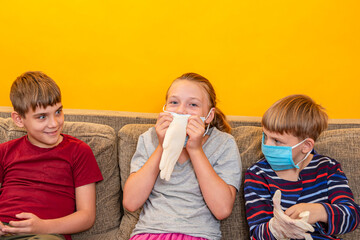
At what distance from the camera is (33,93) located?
175cm

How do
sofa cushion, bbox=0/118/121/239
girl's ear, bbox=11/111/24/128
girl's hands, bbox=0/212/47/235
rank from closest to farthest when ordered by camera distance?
girl's hands, bbox=0/212/47/235, girl's ear, bbox=11/111/24/128, sofa cushion, bbox=0/118/121/239

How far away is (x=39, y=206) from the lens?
1729 millimetres

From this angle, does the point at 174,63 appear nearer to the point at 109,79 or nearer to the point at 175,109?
the point at 109,79

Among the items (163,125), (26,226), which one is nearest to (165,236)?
(163,125)

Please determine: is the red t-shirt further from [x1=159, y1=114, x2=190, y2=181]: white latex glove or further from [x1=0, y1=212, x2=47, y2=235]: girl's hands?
[x1=159, y1=114, x2=190, y2=181]: white latex glove

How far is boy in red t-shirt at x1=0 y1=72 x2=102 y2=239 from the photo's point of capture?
1733mm

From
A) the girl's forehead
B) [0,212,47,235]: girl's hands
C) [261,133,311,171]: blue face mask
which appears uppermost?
the girl's forehead

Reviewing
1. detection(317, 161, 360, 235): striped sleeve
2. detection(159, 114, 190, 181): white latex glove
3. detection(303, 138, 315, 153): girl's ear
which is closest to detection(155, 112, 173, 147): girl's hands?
detection(159, 114, 190, 181): white latex glove

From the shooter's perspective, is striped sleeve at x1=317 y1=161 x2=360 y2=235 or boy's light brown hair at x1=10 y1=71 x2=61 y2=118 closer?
striped sleeve at x1=317 y1=161 x2=360 y2=235

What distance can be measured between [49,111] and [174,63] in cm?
93

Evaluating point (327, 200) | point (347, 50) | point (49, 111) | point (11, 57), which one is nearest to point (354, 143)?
point (327, 200)

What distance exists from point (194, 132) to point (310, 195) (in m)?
0.61

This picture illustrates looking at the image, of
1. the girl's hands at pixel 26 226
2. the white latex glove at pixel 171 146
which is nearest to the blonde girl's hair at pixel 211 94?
the white latex glove at pixel 171 146

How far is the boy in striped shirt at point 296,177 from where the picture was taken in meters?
1.53
